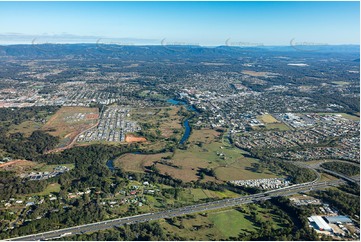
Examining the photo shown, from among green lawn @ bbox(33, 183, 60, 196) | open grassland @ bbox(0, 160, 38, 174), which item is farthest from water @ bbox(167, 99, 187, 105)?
green lawn @ bbox(33, 183, 60, 196)

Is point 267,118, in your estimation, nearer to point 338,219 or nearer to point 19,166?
point 338,219

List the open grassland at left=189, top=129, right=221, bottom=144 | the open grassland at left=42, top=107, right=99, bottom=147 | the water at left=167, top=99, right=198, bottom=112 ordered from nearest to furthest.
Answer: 1. the open grassland at left=189, top=129, right=221, bottom=144
2. the open grassland at left=42, top=107, right=99, bottom=147
3. the water at left=167, top=99, right=198, bottom=112

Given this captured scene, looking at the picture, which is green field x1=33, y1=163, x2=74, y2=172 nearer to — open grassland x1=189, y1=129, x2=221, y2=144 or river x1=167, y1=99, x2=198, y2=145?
river x1=167, y1=99, x2=198, y2=145

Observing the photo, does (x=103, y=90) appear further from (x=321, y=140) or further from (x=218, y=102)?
(x=321, y=140)

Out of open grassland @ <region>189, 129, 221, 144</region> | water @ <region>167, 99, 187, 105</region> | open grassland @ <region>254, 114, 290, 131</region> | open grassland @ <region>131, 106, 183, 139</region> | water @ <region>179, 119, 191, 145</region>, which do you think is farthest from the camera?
water @ <region>167, 99, 187, 105</region>

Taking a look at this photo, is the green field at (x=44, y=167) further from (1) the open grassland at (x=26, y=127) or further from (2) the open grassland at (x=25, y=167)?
(1) the open grassland at (x=26, y=127)

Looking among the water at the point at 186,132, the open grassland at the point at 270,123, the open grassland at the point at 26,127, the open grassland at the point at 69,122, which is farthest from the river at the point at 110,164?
the open grassland at the point at 270,123

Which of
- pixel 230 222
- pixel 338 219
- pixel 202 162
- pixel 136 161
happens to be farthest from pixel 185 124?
pixel 338 219
